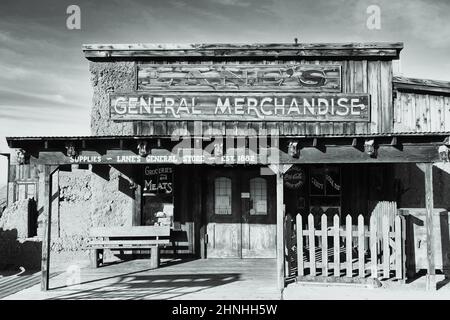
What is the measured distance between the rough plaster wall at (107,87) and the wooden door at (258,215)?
3516 mm

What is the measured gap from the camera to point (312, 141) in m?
8.28

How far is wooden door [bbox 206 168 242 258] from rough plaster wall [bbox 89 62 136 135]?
8.87 feet

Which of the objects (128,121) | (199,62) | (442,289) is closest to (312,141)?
(442,289)

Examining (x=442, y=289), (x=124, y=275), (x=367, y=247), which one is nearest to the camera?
(x=442, y=289)

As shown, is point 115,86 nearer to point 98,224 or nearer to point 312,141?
point 98,224

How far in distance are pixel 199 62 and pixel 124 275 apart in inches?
227

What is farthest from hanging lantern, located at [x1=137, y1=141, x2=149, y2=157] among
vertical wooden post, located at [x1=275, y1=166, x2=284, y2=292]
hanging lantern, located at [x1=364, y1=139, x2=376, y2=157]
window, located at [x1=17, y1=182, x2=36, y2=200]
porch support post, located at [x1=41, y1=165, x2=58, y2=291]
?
window, located at [x1=17, y1=182, x2=36, y2=200]

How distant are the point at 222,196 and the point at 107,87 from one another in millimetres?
4269

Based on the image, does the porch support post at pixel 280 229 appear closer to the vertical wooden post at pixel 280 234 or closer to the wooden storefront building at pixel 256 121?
the vertical wooden post at pixel 280 234

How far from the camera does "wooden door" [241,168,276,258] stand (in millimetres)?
11406

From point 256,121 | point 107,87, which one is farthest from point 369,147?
point 107,87

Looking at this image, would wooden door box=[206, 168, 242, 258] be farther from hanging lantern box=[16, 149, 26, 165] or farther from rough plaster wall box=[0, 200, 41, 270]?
hanging lantern box=[16, 149, 26, 165]

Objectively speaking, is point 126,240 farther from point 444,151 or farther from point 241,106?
point 444,151

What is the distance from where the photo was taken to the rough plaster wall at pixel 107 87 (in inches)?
438
